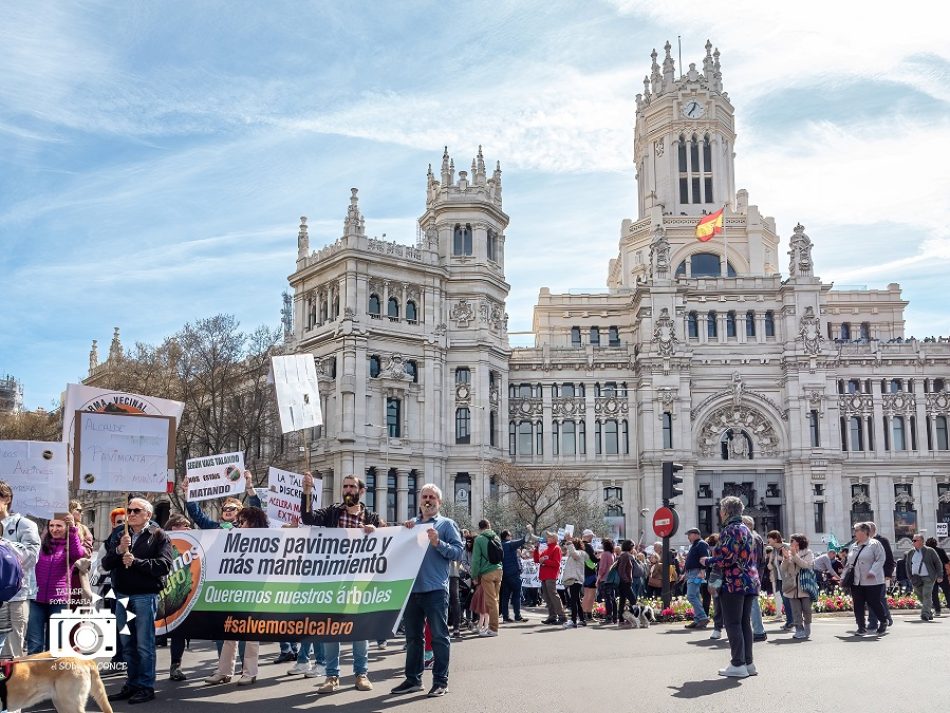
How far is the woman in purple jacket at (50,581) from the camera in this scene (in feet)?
41.4

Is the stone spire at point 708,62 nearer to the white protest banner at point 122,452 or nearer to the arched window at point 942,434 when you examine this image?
the arched window at point 942,434

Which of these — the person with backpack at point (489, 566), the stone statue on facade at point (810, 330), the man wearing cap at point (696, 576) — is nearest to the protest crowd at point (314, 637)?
the man wearing cap at point (696, 576)

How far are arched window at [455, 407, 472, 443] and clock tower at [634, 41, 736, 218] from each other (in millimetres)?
26656

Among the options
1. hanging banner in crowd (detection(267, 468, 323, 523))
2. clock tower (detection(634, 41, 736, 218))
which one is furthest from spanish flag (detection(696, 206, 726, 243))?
hanging banner in crowd (detection(267, 468, 323, 523))

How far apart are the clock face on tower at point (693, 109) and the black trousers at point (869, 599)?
71.3 metres

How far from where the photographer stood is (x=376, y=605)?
41.0ft

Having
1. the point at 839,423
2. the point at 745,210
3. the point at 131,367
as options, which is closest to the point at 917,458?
the point at 839,423

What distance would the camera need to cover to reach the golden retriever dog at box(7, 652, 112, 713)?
343 inches

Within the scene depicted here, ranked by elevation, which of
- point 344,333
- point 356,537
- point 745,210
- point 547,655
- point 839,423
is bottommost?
point 547,655

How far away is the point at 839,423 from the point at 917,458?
5995mm

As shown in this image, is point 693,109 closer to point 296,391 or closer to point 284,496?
point 296,391

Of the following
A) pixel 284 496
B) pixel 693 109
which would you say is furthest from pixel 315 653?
pixel 693 109

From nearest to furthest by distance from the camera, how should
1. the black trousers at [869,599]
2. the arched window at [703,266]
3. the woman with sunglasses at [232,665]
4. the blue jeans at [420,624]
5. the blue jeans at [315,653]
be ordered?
the blue jeans at [420,624] → the woman with sunglasses at [232,665] → the blue jeans at [315,653] → the black trousers at [869,599] → the arched window at [703,266]

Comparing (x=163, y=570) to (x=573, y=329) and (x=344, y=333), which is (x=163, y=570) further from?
(x=573, y=329)
